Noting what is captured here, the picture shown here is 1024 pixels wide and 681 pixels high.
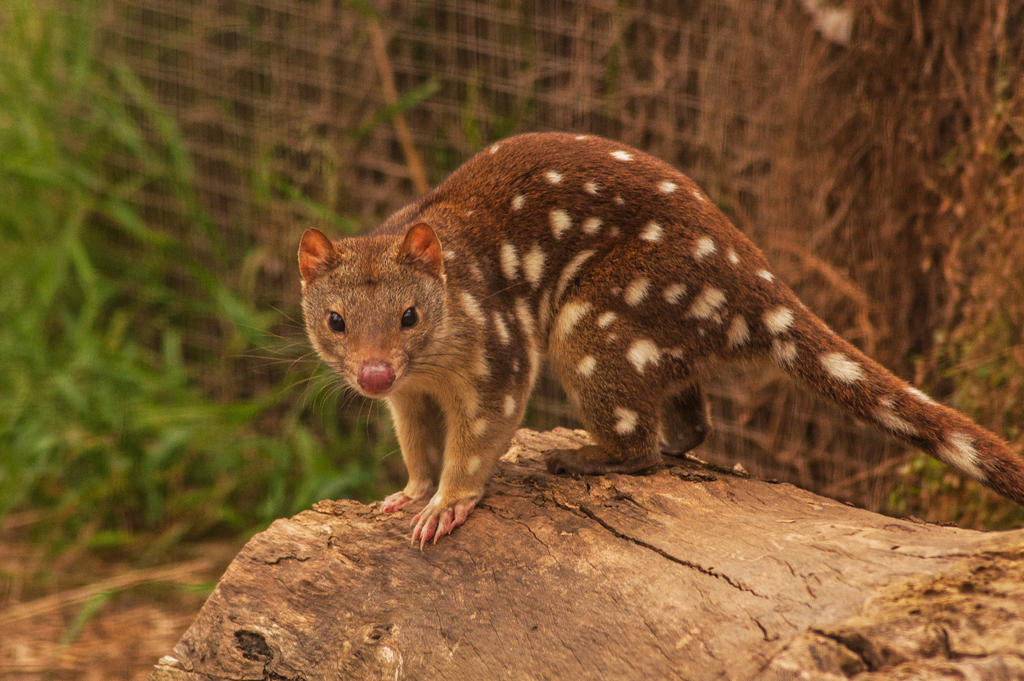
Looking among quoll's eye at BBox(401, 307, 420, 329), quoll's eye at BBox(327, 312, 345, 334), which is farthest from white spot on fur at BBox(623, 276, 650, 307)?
quoll's eye at BBox(327, 312, 345, 334)

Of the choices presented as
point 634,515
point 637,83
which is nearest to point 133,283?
point 637,83

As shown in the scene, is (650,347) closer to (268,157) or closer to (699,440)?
(699,440)

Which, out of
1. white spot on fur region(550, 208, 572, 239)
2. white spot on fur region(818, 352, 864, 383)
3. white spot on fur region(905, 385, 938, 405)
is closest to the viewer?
white spot on fur region(905, 385, 938, 405)

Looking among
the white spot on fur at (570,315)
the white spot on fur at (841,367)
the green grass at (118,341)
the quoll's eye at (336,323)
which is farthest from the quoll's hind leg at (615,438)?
the green grass at (118,341)

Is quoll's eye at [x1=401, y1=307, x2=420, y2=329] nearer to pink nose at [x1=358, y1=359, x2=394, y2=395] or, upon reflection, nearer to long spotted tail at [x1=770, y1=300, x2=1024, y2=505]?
pink nose at [x1=358, y1=359, x2=394, y2=395]

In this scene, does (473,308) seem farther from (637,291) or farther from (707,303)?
(707,303)

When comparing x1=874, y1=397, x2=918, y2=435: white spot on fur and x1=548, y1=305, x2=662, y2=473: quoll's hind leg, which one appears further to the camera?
x1=548, y1=305, x2=662, y2=473: quoll's hind leg
